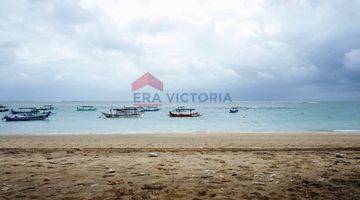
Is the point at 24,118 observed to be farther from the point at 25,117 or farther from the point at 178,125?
the point at 178,125

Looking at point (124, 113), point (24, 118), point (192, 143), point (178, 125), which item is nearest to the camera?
point (192, 143)

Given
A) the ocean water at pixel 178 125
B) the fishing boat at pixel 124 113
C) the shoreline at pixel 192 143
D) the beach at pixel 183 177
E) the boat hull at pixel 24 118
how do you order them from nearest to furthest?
the beach at pixel 183 177 < the shoreline at pixel 192 143 < the ocean water at pixel 178 125 < the boat hull at pixel 24 118 < the fishing boat at pixel 124 113

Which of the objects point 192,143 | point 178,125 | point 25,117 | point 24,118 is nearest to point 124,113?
point 25,117

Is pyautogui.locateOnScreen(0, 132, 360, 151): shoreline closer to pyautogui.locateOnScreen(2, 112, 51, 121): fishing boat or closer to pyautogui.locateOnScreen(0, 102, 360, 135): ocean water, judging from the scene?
pyautogui.locateOnScreen(0, 102, 360, 135): ocean water

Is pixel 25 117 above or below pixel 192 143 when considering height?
above

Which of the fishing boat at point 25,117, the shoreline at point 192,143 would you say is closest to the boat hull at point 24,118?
the fishing boat at point 25,117

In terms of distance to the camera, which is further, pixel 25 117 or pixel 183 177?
pixel 25 117

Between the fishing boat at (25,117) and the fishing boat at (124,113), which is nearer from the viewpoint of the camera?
the fishing boat at (25,117)

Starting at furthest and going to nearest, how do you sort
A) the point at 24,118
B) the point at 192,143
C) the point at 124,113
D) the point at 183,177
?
the point at 124,113 → the point at 24,118 → the point at 192,143 → the point at 183,177

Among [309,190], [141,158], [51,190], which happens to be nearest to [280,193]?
[309,190]

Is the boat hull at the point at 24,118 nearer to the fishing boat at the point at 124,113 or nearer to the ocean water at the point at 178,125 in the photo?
the ocean water at the point at 178,125

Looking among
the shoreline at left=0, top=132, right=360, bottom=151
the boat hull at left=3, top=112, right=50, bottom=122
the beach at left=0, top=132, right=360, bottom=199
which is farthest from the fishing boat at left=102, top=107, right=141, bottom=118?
the beach at left=0, top=132, right=360, bottom=199

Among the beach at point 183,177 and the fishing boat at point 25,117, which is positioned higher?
the fishing boat at point 25,117

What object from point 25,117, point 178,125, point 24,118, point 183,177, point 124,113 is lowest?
point 178,125
